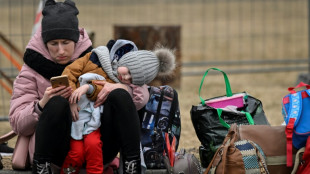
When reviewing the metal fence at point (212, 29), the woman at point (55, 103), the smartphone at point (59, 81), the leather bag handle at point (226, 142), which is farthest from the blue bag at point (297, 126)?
the metal fence at point (212, 29)

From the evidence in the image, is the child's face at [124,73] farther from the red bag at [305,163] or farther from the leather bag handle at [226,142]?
the red bag at [305,163]

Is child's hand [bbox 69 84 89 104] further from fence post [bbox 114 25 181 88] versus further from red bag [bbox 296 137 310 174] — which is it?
fence post [bbox 114 25 181 88]

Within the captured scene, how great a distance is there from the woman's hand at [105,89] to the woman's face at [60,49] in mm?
313

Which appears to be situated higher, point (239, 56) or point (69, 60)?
point (69, 60)

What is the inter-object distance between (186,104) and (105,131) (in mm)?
3844

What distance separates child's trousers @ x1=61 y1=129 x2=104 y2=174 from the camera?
147 inches

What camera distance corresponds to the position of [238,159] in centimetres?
395

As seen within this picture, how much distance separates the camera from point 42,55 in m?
4.04

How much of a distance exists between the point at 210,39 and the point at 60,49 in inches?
343

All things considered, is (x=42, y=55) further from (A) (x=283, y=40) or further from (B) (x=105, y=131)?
(A) (x=283, y=40)

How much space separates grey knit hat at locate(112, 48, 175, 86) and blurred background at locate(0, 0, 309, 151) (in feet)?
8.34

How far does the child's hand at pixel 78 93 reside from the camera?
372 centimetres

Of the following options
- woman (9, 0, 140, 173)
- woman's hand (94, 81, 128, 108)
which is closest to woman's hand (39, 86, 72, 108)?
woman (9, 0, 140, 173)

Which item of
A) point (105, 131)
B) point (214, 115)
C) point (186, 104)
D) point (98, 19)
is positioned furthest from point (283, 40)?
point (105, 131)
